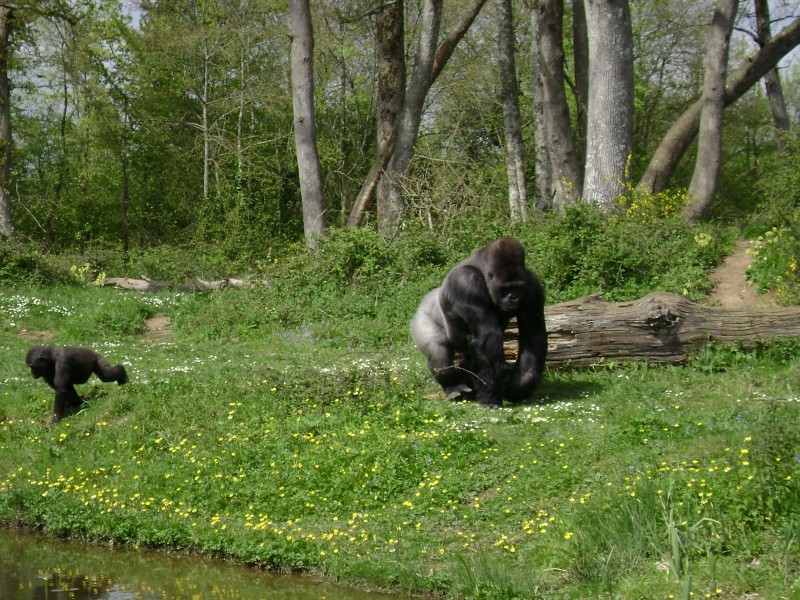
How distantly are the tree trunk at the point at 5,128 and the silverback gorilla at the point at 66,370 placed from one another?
53.5 ft

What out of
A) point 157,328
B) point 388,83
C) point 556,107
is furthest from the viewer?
point 388,83

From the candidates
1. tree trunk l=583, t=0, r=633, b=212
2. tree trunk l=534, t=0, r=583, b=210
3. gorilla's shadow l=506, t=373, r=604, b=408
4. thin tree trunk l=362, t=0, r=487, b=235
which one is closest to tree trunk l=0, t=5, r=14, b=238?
thin tree trunk l=362, t=0, r=487, b=235

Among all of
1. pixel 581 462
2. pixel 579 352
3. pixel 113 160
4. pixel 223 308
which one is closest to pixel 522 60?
pixel 113 160

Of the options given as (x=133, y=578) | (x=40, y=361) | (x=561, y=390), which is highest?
(x=40, y=361)

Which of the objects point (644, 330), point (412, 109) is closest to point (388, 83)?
point (412, 109)

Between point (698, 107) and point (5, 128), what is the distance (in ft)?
63.4

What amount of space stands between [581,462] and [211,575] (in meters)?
2.96

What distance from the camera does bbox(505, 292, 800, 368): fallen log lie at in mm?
9609

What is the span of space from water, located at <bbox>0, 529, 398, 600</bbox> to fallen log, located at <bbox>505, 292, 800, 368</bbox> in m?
4.40

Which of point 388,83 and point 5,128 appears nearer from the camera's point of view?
point 388,83

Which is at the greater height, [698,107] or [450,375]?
[698,107]

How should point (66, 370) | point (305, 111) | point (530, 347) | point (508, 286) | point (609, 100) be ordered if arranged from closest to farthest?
point (508, 286)
point (530, 347)
point (66, 370)
point (609, 100)
point (305, 111)

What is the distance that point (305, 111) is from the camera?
64.0 ft

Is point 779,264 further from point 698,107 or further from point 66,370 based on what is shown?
point 66,370
